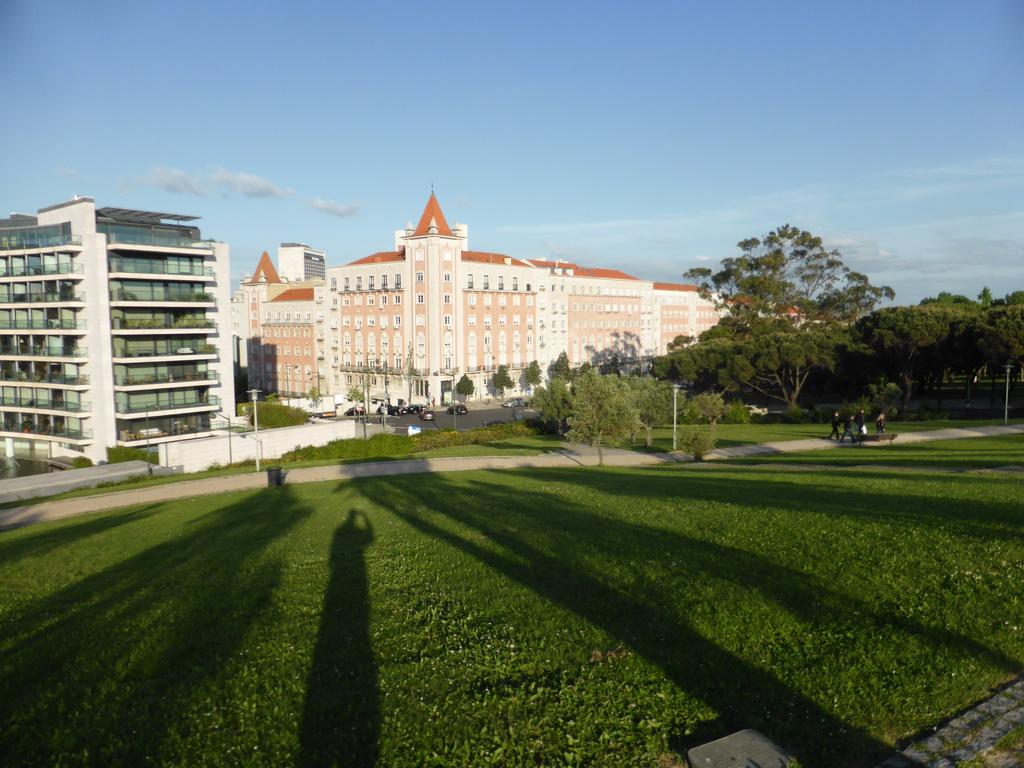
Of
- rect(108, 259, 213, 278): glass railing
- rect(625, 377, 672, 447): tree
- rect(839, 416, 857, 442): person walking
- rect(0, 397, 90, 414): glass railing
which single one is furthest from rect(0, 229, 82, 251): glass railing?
rect(839, 416, 857, 442): person walking

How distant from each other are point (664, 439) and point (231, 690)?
1307 inches

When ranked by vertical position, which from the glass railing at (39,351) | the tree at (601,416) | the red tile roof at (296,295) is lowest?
the tree at (601,416)

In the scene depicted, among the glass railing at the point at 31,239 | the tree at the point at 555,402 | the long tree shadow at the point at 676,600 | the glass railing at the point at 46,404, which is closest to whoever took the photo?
the long tree shadow at the point at 676,600

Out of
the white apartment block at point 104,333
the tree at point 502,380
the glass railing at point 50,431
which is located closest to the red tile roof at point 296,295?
the tree at point 502,380

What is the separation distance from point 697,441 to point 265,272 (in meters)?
83.1

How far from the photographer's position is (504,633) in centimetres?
738

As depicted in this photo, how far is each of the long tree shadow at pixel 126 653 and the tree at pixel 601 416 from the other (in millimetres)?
17423

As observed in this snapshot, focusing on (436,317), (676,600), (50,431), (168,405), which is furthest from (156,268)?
(676,600)

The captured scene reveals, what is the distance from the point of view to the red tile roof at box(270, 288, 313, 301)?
90.4m

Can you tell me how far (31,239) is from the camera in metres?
43.1

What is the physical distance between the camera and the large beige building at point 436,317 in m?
72.8

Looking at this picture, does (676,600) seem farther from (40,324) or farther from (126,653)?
(40,324)

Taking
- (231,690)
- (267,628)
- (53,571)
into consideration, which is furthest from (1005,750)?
(53,571)

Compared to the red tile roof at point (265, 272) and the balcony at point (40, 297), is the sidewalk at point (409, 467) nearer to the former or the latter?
the balcony at point (40, 297)
